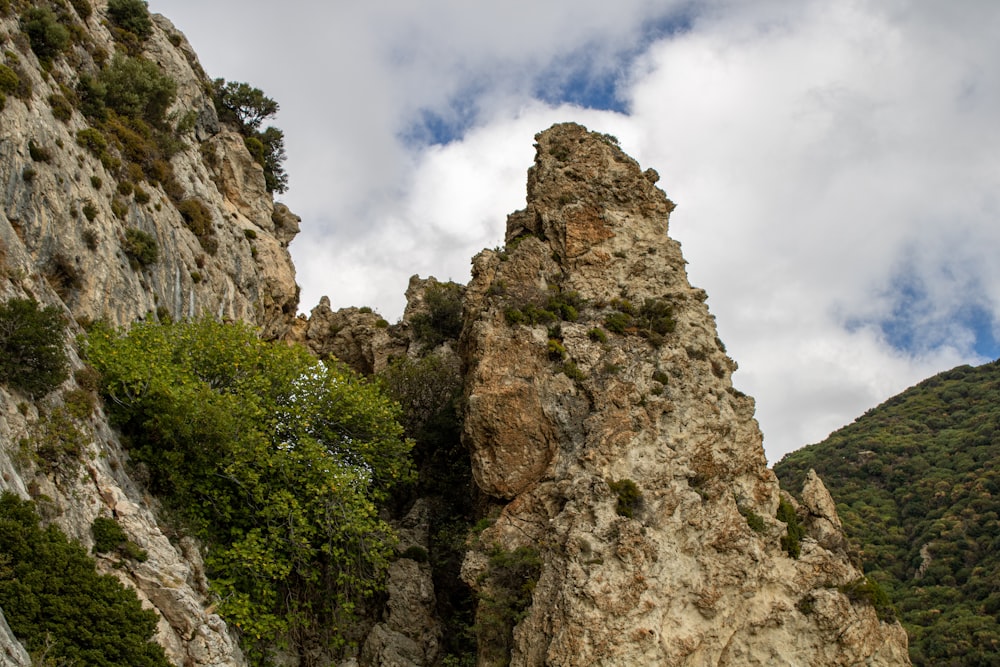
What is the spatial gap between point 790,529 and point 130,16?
138 ft

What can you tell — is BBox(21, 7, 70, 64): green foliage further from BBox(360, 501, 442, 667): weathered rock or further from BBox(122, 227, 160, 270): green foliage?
BBox(360, 501, 442, 667): weathered rock

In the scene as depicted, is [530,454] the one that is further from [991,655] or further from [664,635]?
[991,655]

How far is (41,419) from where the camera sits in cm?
2045

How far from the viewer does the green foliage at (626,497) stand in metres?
26.9

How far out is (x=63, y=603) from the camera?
1723cm

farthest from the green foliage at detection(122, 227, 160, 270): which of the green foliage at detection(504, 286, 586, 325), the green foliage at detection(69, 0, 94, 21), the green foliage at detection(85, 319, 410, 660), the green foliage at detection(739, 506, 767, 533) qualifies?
the green foliage at detection(739, 506, 767, 533)

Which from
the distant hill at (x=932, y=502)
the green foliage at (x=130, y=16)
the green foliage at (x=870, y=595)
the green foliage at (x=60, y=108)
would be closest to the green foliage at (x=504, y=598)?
the green foliage at (x=870, y=595)

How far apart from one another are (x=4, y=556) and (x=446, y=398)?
2274 centimetres

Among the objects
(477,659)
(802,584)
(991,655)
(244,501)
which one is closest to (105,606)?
(244,501)

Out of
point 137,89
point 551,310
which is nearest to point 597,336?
point 551,310

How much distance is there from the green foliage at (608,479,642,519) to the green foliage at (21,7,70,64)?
1060 inches

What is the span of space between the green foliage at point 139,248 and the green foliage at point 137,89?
725 centimetres

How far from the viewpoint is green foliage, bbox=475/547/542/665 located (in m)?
25.7

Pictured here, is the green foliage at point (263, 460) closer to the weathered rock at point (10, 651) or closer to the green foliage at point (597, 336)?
the green foliage at point (597, 336)
